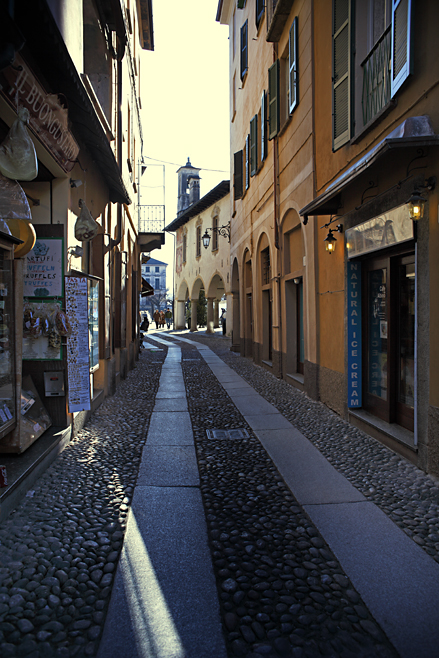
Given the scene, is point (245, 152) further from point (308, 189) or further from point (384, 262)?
point (384, 262)

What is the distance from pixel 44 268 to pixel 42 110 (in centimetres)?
171

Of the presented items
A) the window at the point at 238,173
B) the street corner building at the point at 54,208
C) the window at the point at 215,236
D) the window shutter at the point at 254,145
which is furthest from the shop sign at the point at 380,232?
the window at the point at 215,236

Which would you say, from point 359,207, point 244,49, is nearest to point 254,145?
point 244,49

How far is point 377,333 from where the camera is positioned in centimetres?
579

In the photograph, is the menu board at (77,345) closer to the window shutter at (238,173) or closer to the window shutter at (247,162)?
the window shutter at (247,162)

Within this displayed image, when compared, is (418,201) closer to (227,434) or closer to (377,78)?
(377,78)

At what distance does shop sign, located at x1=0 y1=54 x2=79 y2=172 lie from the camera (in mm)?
3359

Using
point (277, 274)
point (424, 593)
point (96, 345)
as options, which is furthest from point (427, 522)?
point (277, 274)

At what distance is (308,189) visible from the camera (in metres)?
7.84

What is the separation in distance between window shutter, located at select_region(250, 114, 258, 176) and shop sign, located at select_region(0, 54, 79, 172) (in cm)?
865

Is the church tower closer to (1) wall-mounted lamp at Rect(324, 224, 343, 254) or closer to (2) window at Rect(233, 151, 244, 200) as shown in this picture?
(2) window at Rect(233, 151, 244, 200)

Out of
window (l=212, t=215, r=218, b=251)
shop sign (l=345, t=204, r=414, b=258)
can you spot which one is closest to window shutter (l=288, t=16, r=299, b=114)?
shop sign (l=345, t=204, r=414, b=258)

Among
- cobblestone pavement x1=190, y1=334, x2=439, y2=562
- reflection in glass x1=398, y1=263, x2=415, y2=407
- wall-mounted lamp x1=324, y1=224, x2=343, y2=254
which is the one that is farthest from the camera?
wall-mounted lamp x1=324, y1=224, x2=343, y2=254

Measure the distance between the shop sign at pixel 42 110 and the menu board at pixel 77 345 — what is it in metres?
1.30
